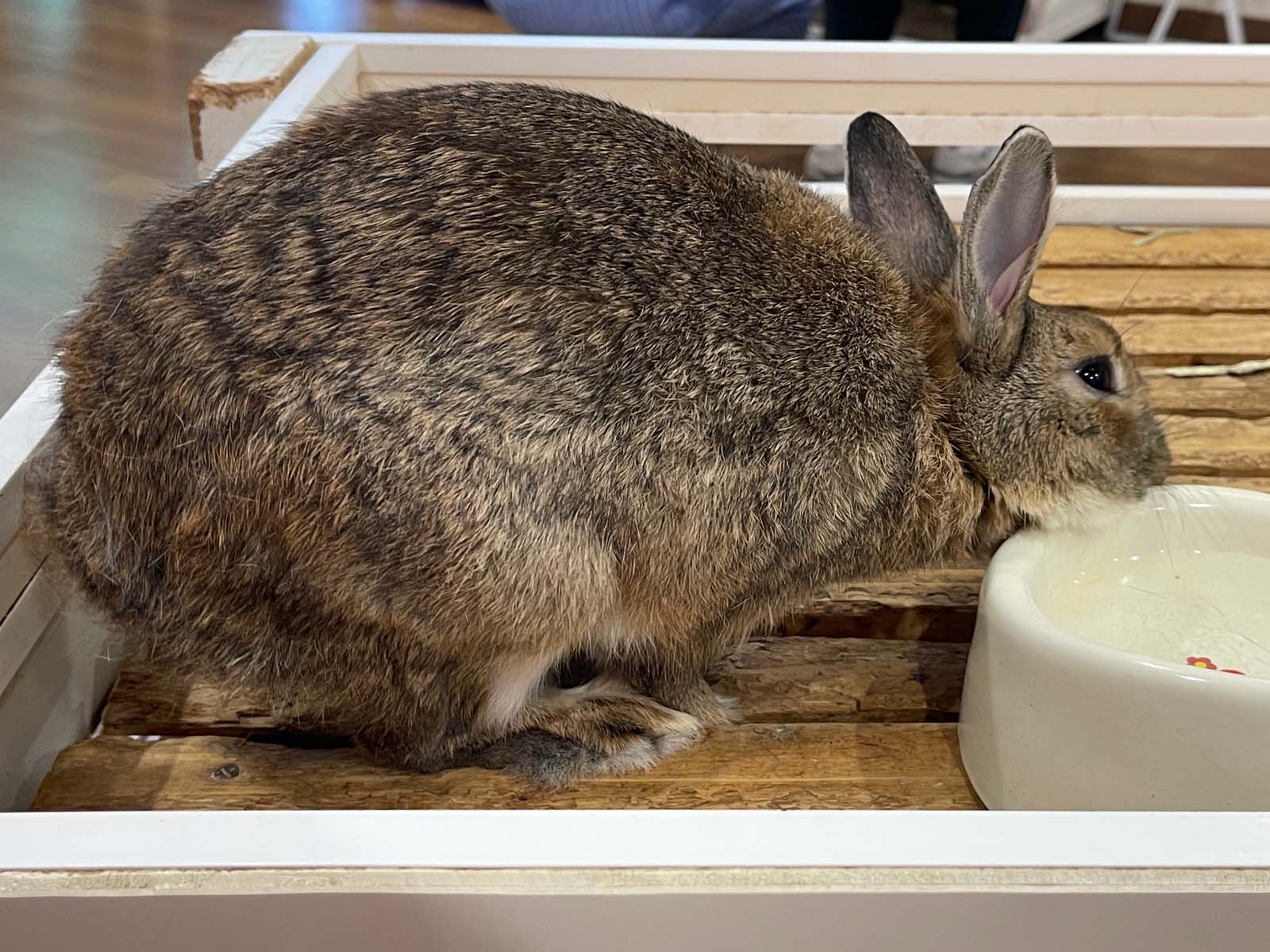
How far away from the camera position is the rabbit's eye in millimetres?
1572

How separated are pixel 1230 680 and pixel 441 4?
Result: 465cm

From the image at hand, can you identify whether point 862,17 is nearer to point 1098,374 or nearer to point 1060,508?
point 1098,374

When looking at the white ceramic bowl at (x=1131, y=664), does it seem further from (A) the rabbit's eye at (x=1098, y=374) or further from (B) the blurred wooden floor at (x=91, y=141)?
(B) the blurred wooden floor at (x=91, y=141)

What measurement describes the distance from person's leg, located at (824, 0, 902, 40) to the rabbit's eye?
99.8 inches

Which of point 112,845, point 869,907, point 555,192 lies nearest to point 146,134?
point 555,192

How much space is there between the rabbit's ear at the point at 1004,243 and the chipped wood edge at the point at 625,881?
0.68 m

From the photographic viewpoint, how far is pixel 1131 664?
→ 4.06 ft

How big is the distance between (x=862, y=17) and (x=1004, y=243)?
2.65 meters

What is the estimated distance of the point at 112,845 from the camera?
102 centimetres

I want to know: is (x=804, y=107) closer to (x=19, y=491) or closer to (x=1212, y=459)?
(x=1212, y=459)

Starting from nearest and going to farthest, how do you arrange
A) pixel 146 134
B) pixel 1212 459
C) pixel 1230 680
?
pixel 1230 680, pixel 1212 459, pixel 146 134

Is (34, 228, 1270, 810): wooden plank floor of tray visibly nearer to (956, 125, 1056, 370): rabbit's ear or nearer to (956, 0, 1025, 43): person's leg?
(956, 125, 1056, 370): rabbit's ear

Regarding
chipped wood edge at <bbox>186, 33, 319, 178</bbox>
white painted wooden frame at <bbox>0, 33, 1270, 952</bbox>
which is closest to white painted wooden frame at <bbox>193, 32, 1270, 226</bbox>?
chipped wood edge at <bbox>186, 33, 319, 178</bbox>

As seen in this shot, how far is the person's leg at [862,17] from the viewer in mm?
3805
